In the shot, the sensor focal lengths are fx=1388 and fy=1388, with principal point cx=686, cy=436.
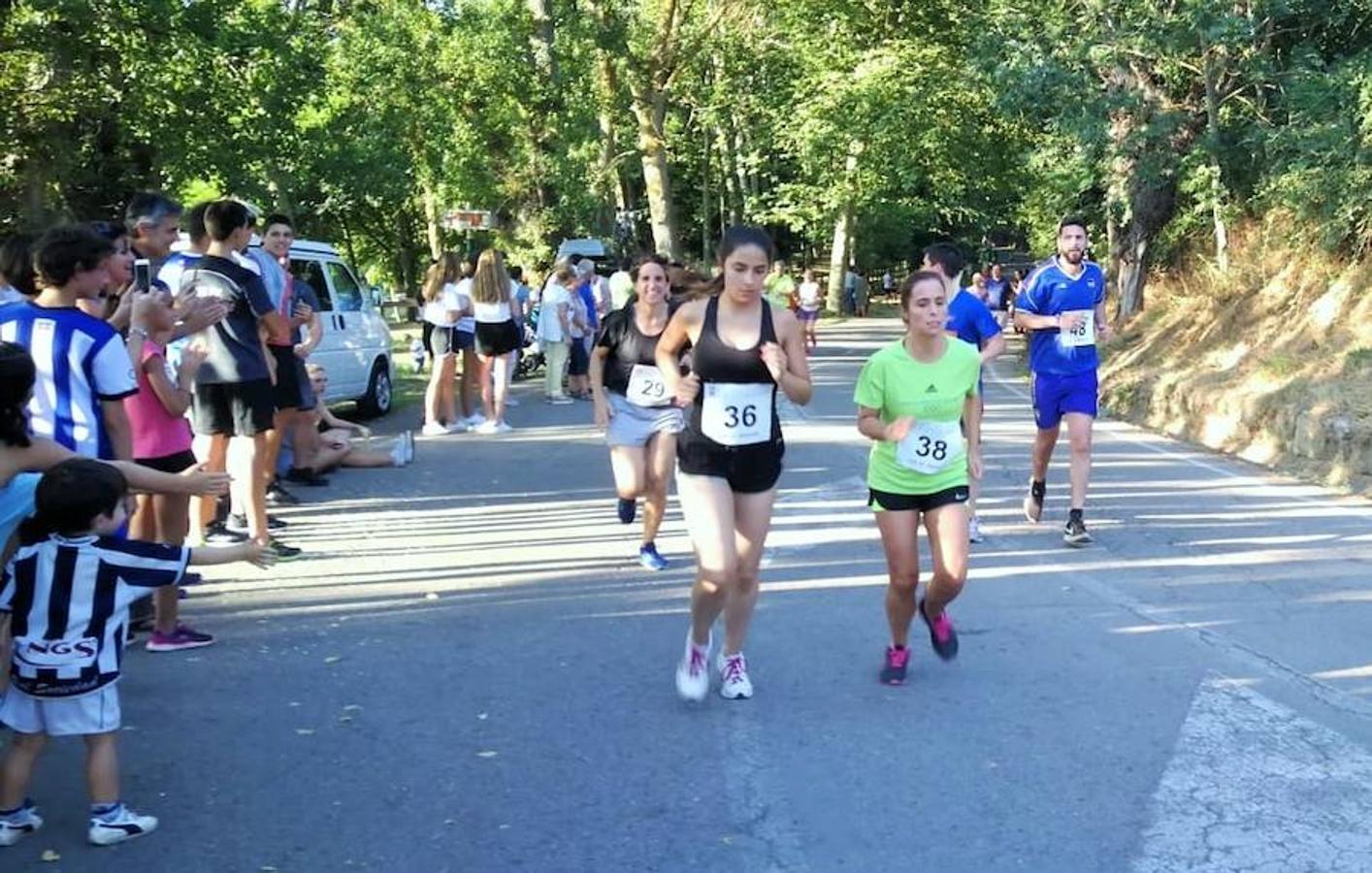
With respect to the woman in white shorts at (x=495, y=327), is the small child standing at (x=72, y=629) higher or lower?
lower

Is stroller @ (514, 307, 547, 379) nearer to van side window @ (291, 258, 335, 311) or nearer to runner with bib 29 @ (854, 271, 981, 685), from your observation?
van side window @ (291, 258, 335, 311)

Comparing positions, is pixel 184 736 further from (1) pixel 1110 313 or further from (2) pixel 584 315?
(1) pixel 1110 313

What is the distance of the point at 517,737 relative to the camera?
515 cm

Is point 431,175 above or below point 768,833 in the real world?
above

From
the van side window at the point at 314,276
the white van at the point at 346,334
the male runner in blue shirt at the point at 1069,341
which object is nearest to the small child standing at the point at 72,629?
the male runner in blue shirt at the point at 1069,341

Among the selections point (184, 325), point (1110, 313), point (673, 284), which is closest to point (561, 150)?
point (1110, 313)

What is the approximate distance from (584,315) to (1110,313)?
1026cm

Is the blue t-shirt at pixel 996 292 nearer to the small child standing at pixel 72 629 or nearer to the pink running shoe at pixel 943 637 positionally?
the pink running shoe at pixel 943 637

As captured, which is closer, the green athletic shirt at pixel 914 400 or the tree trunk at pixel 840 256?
the green athletic shirt at pixel 914 400

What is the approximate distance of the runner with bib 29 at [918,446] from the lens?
18.2ft

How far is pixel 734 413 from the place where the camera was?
534cm

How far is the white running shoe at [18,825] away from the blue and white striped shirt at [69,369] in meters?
1.40

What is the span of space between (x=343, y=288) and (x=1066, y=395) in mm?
9039

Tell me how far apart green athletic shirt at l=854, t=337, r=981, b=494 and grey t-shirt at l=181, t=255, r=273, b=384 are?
371cm
